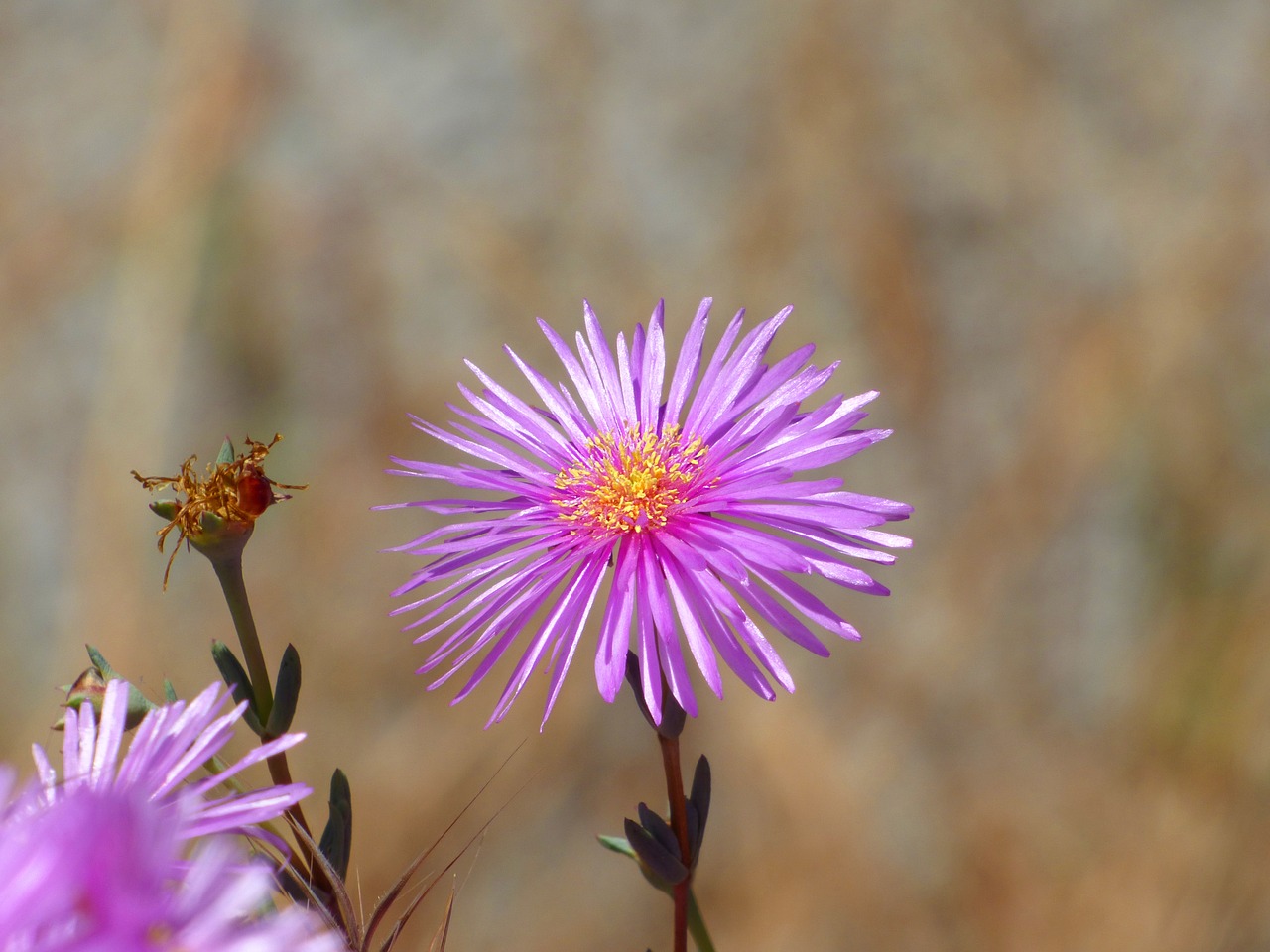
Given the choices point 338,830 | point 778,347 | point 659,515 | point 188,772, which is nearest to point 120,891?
point 188,772

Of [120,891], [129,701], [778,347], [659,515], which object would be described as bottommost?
[120,891]

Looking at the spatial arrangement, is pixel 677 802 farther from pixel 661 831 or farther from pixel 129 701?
pixel 129 701

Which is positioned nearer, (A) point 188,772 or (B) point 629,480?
(A) point 188,772

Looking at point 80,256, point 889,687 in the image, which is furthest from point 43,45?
point 889,687

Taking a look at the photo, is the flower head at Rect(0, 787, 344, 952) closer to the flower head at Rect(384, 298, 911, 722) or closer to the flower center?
the flower head at Rect(384, 298, 911, 722)

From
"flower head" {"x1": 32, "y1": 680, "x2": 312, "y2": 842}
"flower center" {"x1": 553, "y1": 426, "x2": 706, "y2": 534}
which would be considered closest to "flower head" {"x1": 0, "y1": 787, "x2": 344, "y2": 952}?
"flower head" {"x1": 32, "y1": 680, "x2": 312, "y2": 842}

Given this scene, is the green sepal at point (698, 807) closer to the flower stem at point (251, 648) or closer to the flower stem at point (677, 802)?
the flower stem at point (677, 802)
